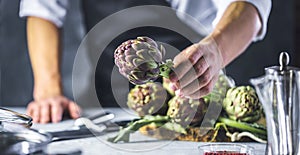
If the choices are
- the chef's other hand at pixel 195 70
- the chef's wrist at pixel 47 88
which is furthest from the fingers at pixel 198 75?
the chef's wrist at pixel 47 88

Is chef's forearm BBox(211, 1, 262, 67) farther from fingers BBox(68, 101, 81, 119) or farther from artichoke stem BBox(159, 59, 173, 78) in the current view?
fingers BBox(68, 101, 81, 119)

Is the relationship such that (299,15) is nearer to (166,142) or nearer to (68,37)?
(68,37)

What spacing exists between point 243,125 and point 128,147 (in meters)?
0.23

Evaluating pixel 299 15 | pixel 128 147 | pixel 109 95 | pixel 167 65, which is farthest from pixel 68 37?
pixel 167 65

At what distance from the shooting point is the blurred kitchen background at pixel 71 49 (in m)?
2.06

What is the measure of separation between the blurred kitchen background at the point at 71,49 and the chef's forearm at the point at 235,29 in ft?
2.05

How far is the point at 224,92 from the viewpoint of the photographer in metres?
1.25

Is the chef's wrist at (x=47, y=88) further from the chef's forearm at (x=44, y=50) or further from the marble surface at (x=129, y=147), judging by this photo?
the marble surface at (x=129, y=147)

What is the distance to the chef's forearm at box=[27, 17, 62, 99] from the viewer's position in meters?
1.72

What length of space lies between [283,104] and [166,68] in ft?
0.63

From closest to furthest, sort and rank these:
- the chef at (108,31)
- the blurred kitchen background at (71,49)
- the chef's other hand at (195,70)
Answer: the chef's other hand at (195,70) < the chef at (108,31) < the blurred kitchen background at (71,49)

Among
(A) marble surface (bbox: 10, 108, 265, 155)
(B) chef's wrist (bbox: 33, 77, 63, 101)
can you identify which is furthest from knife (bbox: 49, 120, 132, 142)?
(B) chef's wrist (bbox: 33, 77, 63, 101)

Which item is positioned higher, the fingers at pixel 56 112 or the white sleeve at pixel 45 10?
the white sleeve at pixel 45 10

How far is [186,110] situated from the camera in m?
1.21
